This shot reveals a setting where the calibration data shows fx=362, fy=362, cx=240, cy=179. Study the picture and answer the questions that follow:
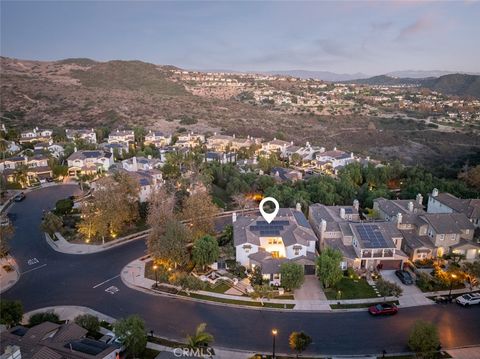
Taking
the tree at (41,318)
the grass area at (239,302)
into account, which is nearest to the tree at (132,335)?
the tree at (41,318)

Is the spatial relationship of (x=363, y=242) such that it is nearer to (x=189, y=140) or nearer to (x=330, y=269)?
(x=330, y=269)

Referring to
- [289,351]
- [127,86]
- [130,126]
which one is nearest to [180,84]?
[127,86]

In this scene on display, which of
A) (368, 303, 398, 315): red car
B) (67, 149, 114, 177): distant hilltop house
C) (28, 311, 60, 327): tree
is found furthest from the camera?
(67, 149, 114, 177): distant hilltop house

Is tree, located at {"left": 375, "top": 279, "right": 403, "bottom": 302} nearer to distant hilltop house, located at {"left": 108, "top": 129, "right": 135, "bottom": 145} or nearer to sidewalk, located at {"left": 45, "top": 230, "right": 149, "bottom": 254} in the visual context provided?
sidewalk, located at {"left": 45, "top": 230, "right": 149, "bottom": 254}

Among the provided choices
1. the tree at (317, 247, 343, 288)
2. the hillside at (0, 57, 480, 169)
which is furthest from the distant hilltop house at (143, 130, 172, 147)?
the tree at (317, 247, 343, 288)

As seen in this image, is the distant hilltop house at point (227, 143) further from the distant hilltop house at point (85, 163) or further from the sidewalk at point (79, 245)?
the sidewalk at point (79, 245)

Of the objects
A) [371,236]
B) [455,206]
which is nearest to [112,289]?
[371,236]
